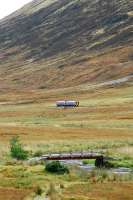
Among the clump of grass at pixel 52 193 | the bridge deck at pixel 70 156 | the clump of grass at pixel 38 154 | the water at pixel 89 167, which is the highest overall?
the clump of grass at pixel 38 154

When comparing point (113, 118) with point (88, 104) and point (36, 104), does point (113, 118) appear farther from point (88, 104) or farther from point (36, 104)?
point (36, 104)

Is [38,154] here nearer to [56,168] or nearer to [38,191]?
[56,168]

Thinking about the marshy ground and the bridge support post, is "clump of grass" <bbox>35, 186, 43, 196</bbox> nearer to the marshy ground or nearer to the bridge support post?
the marshy ground

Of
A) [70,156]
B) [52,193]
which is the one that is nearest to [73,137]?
[70,156]

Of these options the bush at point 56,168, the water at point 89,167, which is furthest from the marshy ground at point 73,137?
the water at point 89,167

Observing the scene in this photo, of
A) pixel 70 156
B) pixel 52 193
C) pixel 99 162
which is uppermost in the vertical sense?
pixel 70 156

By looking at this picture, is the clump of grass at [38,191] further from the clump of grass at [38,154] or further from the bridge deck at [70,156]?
the clump of grass at [38,154]

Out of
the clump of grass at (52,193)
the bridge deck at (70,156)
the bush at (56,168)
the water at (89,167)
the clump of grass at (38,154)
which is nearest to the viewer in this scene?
the clump of grass at (52,193)

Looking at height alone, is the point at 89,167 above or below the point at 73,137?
below

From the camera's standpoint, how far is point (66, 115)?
107062 millimetres

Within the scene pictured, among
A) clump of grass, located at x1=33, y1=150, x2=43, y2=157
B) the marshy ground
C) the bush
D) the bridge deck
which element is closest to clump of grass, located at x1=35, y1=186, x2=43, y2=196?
the marshy ground

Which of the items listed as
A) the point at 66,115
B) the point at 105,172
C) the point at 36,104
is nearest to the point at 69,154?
the point at 105,172

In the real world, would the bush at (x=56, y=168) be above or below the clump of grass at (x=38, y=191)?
above

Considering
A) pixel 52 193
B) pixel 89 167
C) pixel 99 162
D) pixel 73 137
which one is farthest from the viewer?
pixel 73 137
